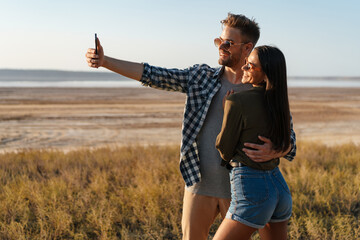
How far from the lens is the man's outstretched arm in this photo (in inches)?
95.6

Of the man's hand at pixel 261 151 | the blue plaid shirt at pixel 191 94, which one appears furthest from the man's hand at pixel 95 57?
the man's hand at pixel 261 151

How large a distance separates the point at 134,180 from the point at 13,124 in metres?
10.3

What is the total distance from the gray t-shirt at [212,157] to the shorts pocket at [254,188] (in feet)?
1.37

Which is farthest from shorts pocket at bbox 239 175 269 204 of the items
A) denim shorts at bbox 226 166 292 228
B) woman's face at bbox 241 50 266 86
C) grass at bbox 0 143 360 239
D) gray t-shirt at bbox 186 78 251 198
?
grass at bbox 0 143 360 239

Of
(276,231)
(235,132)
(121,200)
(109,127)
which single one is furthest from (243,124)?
(109,127)

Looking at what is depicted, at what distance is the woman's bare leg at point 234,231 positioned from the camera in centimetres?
202

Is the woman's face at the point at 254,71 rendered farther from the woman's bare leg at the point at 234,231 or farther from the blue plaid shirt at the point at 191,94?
the woman's bare leg at the point at 234,231

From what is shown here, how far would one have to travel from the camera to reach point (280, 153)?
2205 millimetres

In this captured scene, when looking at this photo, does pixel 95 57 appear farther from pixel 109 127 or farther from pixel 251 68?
pixel 109 127

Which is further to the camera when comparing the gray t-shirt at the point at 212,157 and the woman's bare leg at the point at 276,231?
the gray t-shirt at the point at 212,157

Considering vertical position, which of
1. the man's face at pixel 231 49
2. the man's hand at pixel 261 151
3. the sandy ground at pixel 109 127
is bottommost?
the sandy ground at pixel 109 127

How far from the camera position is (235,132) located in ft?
6.95

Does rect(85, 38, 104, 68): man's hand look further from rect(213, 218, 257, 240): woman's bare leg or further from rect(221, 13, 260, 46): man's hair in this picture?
rect(213, 218, 257, 240): woman's bare leg

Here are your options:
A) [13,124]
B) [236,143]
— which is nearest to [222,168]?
[236,143]
